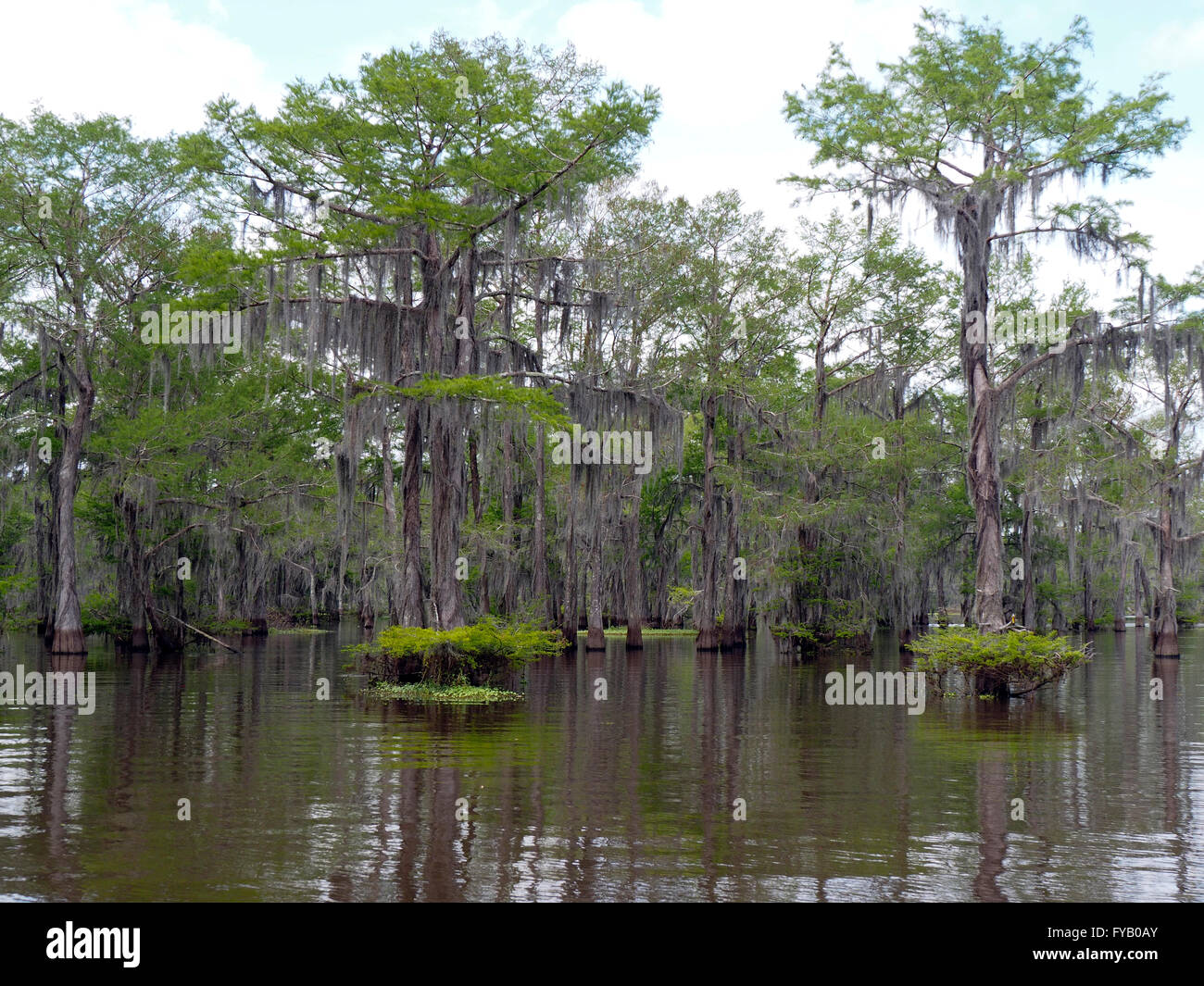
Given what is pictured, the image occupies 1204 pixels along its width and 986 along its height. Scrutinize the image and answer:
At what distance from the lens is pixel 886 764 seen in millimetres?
14102

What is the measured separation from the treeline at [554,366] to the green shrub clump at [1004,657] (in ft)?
3.93

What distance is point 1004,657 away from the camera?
22219mm

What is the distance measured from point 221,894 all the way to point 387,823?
2.56 m

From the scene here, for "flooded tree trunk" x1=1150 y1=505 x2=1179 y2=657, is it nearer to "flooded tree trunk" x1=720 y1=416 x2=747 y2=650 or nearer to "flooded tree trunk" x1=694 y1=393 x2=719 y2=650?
"flooded tree trunk" x1=720 y1=416 x2=747 y2=650

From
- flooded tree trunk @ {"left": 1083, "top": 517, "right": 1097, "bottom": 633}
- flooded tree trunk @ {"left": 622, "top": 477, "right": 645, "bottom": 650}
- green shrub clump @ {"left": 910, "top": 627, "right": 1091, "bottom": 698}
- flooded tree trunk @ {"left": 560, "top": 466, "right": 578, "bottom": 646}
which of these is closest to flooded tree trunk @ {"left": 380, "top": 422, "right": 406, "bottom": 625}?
flooded tree trunk @ {"left": 560, "top": 466, "right": 578, "bottom": 646}

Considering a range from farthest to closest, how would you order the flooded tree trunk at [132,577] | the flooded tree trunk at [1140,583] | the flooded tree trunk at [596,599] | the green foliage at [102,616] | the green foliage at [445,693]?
the flooded tree trunk at [1140,583] < the green foliage at [102,616] < the flooded tree trunk at [596,599] < the flooded tree trunk at [132,577] < the green foliage at [445,693]

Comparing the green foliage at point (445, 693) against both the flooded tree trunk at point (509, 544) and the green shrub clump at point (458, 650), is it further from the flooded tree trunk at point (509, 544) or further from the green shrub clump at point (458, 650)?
the flooded tree trunk at point (509, 544)

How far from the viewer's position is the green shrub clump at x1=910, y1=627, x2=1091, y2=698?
864 inches

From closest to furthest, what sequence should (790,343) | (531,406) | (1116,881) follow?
(1116,881) < (531,406) < (790,343)

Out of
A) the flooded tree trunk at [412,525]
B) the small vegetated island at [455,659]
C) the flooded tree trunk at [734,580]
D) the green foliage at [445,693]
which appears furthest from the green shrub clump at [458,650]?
the flooded tree trunk at [734,580]

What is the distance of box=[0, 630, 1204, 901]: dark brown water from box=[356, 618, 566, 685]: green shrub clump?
1355mm

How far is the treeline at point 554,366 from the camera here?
22.9 meters
